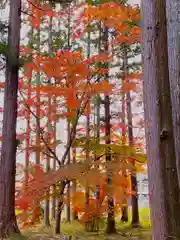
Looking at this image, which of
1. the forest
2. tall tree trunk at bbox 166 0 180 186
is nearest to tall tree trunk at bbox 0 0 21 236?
the forest

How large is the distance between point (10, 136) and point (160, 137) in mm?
5196

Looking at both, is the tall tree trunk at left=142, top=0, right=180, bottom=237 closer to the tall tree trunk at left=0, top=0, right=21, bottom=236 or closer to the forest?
the forest

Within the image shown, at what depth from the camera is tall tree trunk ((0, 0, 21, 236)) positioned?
641 cm

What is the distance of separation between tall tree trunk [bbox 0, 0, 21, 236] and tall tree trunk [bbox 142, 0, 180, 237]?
496 centimetres

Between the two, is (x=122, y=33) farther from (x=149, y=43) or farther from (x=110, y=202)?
(x=149, y=43)

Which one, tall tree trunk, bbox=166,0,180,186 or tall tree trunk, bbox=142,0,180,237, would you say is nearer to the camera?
tall tree trunk, bbox=166,0,180,186

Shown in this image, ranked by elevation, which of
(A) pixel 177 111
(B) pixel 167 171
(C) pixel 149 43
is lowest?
(B) pixel 167 171

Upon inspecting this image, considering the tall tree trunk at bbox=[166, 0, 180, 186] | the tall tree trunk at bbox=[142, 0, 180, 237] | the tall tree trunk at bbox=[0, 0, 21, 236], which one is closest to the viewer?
the tall tree trunk at bbox=[166, 0, 180, 186]

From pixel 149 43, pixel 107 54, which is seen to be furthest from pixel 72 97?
pixel 149 43

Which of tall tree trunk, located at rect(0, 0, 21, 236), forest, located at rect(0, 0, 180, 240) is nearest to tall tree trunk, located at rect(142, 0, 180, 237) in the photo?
forest, located at rect(0, 0, 180, 240)

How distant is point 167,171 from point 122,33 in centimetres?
772

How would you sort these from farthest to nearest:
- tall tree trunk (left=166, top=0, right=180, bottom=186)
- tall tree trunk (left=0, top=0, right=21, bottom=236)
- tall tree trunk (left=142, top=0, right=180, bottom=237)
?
tall tree trunk (left=0, top=0, right=21, bottom=236), tall tree trunk (left=142, top=0, right=180, bottom=237), tall tree trunk (left=166, top=0, right=180, bottom=186)

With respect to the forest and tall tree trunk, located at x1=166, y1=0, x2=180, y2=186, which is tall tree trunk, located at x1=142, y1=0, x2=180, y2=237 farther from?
tall tree trunk, located at x1=166, y1=0, x2=180, y2=186

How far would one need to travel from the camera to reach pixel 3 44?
7039mm
